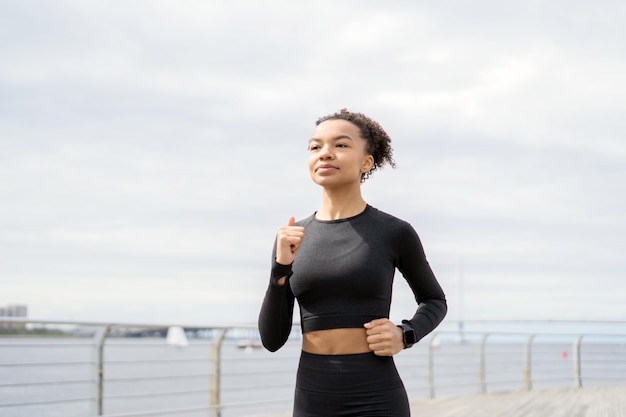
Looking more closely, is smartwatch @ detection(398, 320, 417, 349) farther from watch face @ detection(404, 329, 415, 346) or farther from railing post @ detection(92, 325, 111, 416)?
railing post @ detection(92, 325, 111, 416)

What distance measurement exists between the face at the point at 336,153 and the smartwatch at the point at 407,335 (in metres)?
0.35

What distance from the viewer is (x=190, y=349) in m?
117

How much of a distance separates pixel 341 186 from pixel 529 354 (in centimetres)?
979

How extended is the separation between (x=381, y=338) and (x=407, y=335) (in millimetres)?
93

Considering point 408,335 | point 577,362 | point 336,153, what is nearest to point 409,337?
point 408,335

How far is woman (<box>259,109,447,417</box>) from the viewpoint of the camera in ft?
6.31

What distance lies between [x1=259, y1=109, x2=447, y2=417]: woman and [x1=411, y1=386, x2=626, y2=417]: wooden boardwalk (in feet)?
20.9

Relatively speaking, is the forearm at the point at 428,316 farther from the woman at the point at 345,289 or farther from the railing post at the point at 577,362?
the railing post at the point at 577,362

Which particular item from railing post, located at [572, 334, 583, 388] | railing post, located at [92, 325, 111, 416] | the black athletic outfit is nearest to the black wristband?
the black athletic outfit

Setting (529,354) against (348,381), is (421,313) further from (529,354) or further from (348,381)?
(529,354)

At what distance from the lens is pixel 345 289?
77.1 inches

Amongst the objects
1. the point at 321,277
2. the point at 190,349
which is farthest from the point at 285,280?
the point at 190,349

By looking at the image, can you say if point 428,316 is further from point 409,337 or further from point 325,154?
point 325,154

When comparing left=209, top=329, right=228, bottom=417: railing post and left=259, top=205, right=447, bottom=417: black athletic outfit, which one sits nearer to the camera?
left=259, top=205, right=447, bottom=417: black athletic outfit
